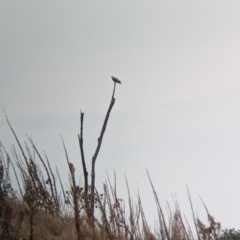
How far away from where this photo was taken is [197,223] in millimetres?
3914

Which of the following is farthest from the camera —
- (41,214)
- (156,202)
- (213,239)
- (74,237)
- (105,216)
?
(41,214)

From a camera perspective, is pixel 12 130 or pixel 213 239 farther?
pixel 12 130

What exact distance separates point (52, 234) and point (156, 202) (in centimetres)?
165

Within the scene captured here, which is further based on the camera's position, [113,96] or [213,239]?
[113,96]

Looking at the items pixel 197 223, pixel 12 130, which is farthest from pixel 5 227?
pixel 12 130

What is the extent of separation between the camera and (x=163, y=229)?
4309 millimetres

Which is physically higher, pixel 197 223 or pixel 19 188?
pixel 19 188

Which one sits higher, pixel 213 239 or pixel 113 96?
pixel 113 96

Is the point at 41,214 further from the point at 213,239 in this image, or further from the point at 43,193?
the point at 213,239

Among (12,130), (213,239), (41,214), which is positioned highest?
(12,130)

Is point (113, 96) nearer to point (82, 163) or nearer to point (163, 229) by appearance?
point (82, 163)

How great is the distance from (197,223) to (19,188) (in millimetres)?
3056

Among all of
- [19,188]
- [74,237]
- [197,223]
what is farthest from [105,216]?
[19,188]

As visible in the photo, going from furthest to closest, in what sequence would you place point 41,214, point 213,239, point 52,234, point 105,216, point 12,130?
point 12,130 < point 41,214 < point 52,234 < point 105,216 < point 213,239
